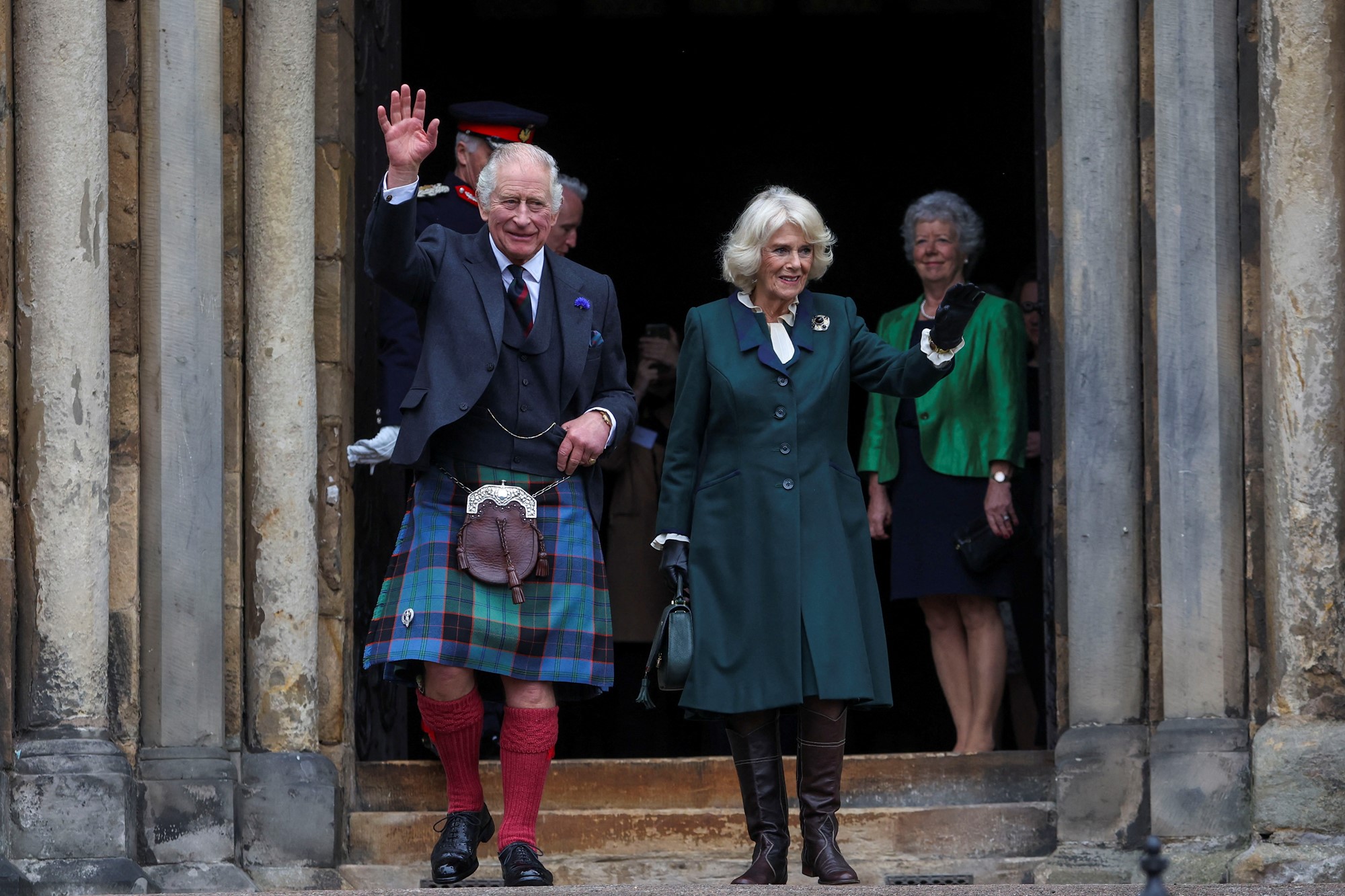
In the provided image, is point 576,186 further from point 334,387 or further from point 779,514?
point 779,514

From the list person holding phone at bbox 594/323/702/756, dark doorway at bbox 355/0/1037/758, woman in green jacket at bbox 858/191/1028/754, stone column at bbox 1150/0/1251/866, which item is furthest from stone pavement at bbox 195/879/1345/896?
dark doorway at bbox 355/0/1037/758

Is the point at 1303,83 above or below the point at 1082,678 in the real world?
above

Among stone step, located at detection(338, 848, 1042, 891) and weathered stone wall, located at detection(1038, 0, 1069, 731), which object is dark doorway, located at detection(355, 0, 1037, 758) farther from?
stone step, located at detection(338, 848, 1042, 891)

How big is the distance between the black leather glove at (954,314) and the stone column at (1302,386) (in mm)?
925

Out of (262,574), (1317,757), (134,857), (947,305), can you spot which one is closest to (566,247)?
(262,574)

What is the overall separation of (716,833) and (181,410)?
5.83ft

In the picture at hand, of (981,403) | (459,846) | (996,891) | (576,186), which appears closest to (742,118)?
(576,186)

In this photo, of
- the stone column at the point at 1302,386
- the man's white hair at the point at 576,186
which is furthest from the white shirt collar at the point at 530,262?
the stone column at the point at 1302,386

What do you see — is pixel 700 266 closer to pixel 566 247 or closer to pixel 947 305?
pixel 566 247

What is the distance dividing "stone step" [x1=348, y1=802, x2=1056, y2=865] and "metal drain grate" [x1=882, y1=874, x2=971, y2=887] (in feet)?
0.25

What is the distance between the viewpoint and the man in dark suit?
4.66 meters

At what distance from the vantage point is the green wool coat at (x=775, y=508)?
4695 mm

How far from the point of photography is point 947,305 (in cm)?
468

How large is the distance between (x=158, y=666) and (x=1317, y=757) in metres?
2.88
